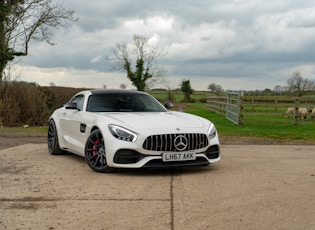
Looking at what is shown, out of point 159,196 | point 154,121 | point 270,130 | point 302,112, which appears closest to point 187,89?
point 302,112

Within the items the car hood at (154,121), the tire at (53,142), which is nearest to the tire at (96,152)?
the car hood at (154,121)

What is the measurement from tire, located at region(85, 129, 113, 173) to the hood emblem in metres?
1.12

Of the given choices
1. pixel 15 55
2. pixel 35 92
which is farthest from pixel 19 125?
pixel 15 55

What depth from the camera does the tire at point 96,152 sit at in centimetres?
785

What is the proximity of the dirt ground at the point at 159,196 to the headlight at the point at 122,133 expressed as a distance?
0.59 m

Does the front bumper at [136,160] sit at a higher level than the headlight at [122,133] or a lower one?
lower

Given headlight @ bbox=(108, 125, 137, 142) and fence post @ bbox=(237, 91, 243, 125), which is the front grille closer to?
headlight @ bbox=(108, 125, 137, 142)

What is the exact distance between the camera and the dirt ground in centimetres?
493

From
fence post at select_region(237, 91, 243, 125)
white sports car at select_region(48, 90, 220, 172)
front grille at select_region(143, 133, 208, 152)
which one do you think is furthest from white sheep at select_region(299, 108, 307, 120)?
front grille at select_region(143, 133, 208, 152)

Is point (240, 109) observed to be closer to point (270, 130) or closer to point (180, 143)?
point (270, 130)

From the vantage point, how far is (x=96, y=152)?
805 centimetres

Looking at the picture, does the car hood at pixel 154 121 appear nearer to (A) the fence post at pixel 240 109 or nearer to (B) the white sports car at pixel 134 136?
(B) the white sports car at pixel 134 136

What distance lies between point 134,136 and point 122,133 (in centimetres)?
22

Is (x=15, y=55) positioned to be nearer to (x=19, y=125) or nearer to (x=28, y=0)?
(x=28, y=0)
